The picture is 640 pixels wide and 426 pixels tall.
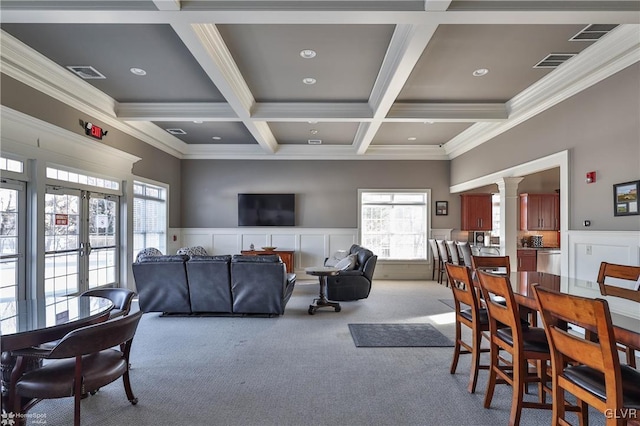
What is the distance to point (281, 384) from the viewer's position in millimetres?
2883

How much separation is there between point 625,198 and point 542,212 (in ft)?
17.6

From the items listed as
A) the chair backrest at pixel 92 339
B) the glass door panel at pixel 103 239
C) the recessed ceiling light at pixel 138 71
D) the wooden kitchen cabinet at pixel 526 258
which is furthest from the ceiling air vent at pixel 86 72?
the wooden kitchen cabinet at pixel 526 258

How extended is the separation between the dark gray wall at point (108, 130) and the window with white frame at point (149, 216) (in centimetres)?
25

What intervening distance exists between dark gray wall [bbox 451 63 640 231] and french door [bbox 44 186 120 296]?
6.58 meters

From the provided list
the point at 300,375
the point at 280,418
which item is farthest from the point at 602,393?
the point at 300,375

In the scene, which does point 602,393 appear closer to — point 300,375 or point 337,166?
point 300,375

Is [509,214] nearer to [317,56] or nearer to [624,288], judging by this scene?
[624,288]

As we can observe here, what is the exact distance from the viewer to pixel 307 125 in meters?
6.73

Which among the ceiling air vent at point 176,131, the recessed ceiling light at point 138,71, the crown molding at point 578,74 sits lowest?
the crown molding at point 578,74

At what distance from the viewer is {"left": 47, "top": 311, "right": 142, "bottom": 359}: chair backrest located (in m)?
1.88

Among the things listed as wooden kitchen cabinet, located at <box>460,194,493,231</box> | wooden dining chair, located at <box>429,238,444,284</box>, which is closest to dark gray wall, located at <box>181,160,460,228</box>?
wooden kitchen cabinet, located at <box>460,194,493,231</box>

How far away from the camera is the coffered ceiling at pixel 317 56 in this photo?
9.37 ft

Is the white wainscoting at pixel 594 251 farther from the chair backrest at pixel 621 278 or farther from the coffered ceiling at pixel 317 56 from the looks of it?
the coffered ceiling at pixel 317 56

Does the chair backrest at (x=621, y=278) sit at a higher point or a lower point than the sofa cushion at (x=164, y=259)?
higher
